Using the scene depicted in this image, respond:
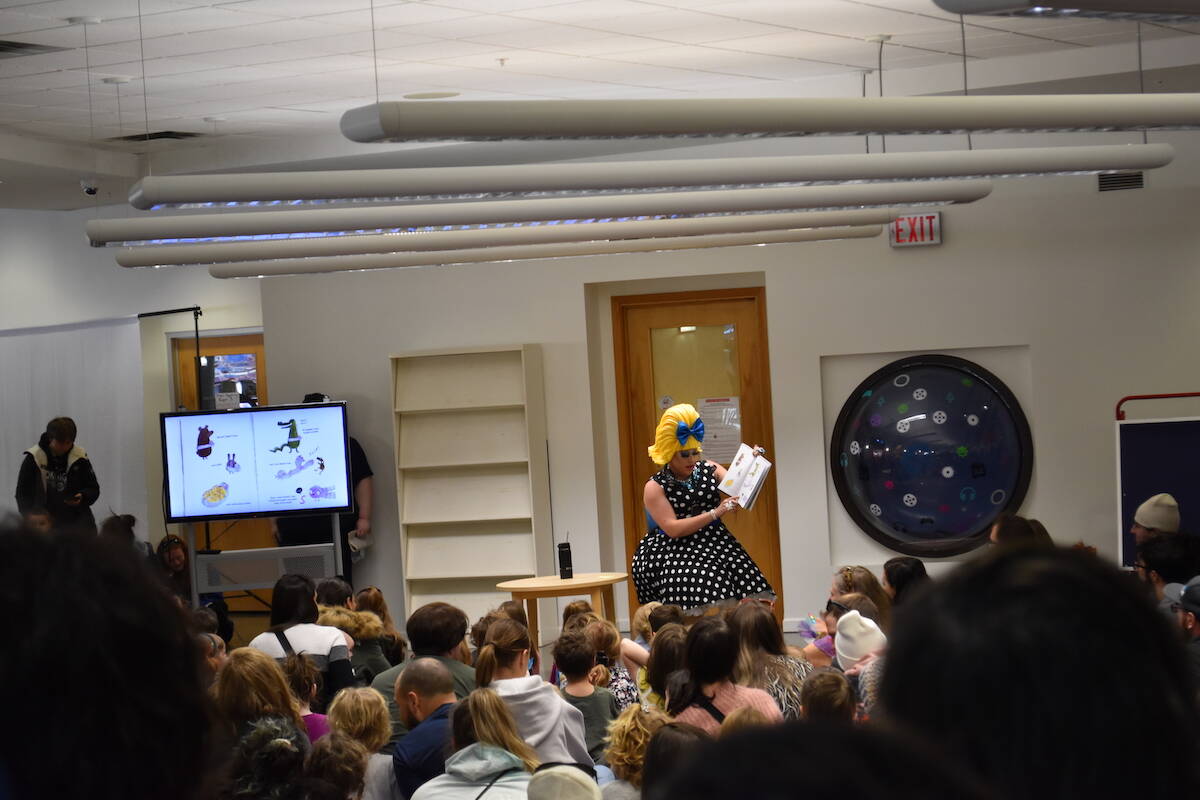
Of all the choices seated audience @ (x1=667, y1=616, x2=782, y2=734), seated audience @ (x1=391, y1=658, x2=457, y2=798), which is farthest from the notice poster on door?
seated audience @ (x1=667, y1=616, x2=782, y2=734)

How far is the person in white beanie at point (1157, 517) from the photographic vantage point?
7301 millimetres

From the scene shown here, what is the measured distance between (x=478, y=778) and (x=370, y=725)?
2.75 ft

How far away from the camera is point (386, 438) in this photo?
401 inches

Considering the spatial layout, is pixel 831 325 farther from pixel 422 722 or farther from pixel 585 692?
pixel 422 722

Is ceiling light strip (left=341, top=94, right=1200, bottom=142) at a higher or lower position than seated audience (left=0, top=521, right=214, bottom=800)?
higher

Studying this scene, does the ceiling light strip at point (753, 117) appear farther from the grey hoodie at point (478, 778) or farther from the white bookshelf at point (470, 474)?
the white bookshelf at point (470, 474)

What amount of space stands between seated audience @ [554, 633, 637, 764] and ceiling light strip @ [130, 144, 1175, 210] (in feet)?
6.00

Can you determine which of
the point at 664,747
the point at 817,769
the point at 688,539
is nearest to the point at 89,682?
the point at 817,769

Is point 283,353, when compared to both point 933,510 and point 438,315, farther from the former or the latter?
point 933,510

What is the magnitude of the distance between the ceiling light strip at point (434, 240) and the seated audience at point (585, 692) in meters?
2.93

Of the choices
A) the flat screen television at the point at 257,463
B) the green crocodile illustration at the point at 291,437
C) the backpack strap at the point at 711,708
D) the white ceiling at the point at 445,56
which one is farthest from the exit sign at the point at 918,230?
the backpack strap at the point at 711,708

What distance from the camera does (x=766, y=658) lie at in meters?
4.52

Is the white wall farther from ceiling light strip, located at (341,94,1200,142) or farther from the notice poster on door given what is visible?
ceiling light strip, located at (341,94,1200,142)

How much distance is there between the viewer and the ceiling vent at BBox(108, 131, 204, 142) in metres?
9.05
